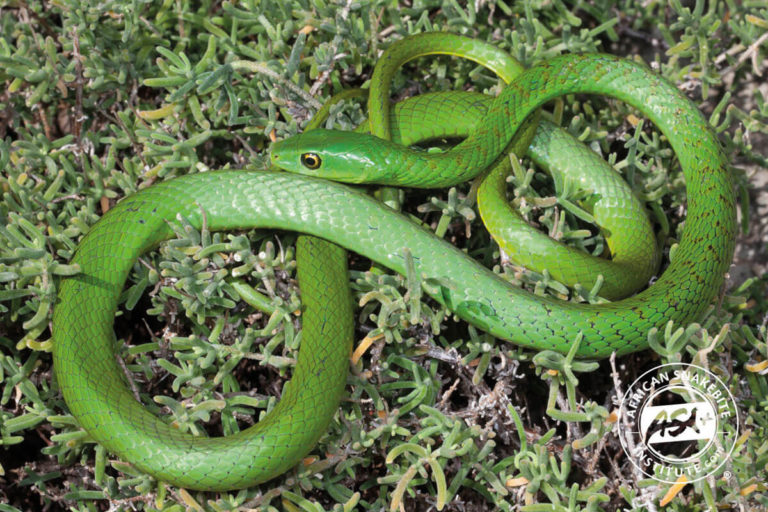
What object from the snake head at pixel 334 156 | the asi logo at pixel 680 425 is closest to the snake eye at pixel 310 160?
the snake head at pixel 334 156

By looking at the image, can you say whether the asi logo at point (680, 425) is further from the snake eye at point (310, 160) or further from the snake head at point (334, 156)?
the snake eye at point (310, 160)

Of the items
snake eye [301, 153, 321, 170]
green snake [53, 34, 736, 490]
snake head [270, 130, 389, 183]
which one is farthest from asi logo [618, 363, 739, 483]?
snake eye [301, 153, 321, 170]

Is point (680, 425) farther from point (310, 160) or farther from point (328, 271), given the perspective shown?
point (310, 160)

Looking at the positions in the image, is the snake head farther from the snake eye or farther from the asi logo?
the asi logo

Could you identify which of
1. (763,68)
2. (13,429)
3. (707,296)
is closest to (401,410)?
(707,296)

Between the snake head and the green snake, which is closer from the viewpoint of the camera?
the green snake

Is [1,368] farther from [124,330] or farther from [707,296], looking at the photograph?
[707,296]
